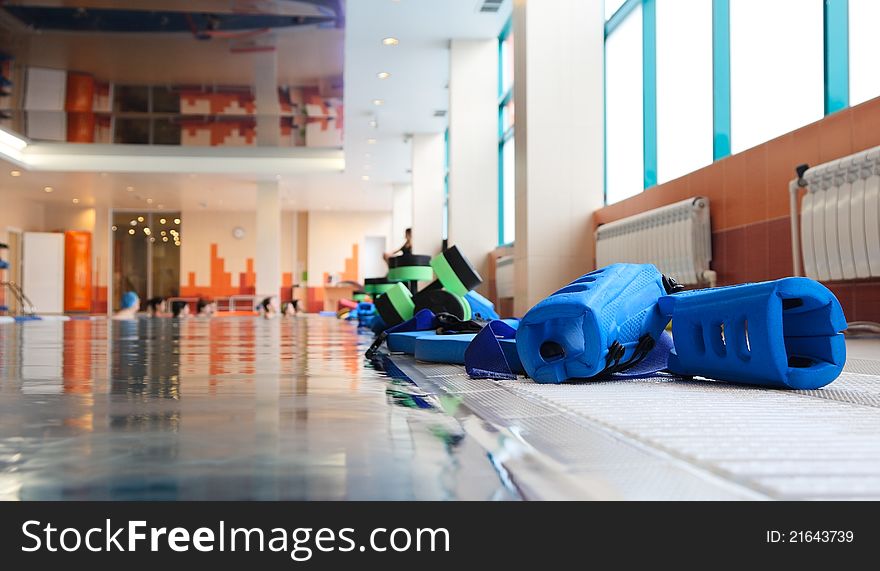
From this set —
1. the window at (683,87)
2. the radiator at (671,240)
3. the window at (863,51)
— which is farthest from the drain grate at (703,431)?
the window at (683,87)

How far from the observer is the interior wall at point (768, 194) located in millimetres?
3650

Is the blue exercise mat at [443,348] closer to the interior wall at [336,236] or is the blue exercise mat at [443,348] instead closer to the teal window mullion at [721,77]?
the teal window mullion at [721,77]

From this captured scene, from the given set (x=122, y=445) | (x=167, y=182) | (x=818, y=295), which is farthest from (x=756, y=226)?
(x=167, y=182)

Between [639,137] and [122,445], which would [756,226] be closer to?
[639,137]

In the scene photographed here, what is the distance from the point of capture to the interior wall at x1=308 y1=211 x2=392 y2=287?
24.1m

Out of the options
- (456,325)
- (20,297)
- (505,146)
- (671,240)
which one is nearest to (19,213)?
(20,297)

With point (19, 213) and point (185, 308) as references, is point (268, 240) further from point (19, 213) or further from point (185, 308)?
point (19, 213)

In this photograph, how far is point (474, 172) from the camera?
426 inches

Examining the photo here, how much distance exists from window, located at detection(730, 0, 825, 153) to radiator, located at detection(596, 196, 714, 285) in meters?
0.53

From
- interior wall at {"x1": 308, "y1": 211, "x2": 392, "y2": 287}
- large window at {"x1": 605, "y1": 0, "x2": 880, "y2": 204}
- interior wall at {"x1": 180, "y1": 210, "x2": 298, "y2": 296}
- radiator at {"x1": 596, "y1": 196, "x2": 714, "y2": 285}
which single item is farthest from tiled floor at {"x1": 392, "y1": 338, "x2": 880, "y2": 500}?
interior wall at {"x1": 308, "y1": 211, "x2": 392, "y2": 287}

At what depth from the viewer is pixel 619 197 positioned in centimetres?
715
